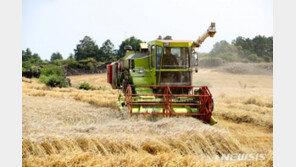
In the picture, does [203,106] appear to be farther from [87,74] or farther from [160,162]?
[87,74]

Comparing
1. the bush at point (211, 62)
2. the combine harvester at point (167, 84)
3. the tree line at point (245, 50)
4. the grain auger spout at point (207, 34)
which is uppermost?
the tree line at point (245, 50)

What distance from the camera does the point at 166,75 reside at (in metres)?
8.42

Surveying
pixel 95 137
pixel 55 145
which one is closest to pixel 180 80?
pixel 95 137

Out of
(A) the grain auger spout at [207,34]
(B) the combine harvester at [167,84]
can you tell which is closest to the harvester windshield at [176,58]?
(B) the combine harvester at [167,84]

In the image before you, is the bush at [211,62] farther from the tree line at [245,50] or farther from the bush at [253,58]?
the bush at [253,58]

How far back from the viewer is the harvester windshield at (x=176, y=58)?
8.23 metres

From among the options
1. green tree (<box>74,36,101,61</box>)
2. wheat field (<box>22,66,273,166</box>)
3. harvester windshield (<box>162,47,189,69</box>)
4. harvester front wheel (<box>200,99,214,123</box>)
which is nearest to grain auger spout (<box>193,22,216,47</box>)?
harvester windshield (<box>162,47,189,69</box>)

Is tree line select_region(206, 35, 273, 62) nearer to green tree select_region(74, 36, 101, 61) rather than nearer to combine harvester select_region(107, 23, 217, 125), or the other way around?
green tree select_region(74, 36, 101, 61)

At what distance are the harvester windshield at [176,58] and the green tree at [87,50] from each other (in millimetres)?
40195

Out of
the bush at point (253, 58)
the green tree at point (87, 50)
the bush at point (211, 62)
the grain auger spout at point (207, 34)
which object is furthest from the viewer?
the green tree at point (87, 50)

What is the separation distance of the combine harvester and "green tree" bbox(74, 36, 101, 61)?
128 feet

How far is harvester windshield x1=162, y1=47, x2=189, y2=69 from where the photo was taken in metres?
8.23

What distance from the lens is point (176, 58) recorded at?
326 inches

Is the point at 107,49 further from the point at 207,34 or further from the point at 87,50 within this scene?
the point at 207,34
